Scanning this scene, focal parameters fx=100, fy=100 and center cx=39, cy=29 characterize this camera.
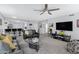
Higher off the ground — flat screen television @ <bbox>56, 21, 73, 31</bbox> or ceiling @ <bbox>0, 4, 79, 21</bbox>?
ceiling @ <bbox>0, 4, 79, 21</bbox>

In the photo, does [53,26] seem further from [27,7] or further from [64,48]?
[27,7]

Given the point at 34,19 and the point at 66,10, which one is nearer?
the point at 66,10

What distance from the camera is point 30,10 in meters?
2.21

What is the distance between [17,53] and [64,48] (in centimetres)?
103

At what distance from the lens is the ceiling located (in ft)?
7.01

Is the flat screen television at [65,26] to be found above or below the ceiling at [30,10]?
below

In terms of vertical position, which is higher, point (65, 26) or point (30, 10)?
point (30, 10)

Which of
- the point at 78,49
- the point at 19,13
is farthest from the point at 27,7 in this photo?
the point at 78,49

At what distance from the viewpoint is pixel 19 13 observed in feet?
7.30

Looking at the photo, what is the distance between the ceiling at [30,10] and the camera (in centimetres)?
214
